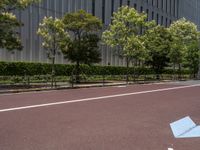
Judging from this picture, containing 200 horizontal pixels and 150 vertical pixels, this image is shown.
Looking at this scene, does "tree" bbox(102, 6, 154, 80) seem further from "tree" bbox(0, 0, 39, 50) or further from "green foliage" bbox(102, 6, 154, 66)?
"tree" bbox(0, 0, 39, 50)

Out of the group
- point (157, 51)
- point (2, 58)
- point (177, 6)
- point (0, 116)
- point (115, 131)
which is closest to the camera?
point (115, 131)

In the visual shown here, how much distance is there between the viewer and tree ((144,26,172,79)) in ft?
183

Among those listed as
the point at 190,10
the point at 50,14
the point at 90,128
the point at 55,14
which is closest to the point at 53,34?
the point at 50,14

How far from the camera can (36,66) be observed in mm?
42469

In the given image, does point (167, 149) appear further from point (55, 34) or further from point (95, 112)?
point (55, 34)

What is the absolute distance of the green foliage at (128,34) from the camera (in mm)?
46188

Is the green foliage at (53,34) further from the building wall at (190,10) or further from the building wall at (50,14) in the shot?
the building wall at (190,10)

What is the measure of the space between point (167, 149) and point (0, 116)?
20.7ft

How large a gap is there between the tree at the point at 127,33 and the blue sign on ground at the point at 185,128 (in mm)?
32896

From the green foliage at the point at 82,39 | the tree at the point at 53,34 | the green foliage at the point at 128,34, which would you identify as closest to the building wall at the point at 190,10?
the green foliage at the point at 128,34

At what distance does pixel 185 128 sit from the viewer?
460 inches

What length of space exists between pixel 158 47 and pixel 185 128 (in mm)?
45617

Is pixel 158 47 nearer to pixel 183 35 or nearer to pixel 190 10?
pixel 183 35

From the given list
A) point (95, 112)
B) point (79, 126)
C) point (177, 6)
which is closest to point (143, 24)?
point (95, 112)
